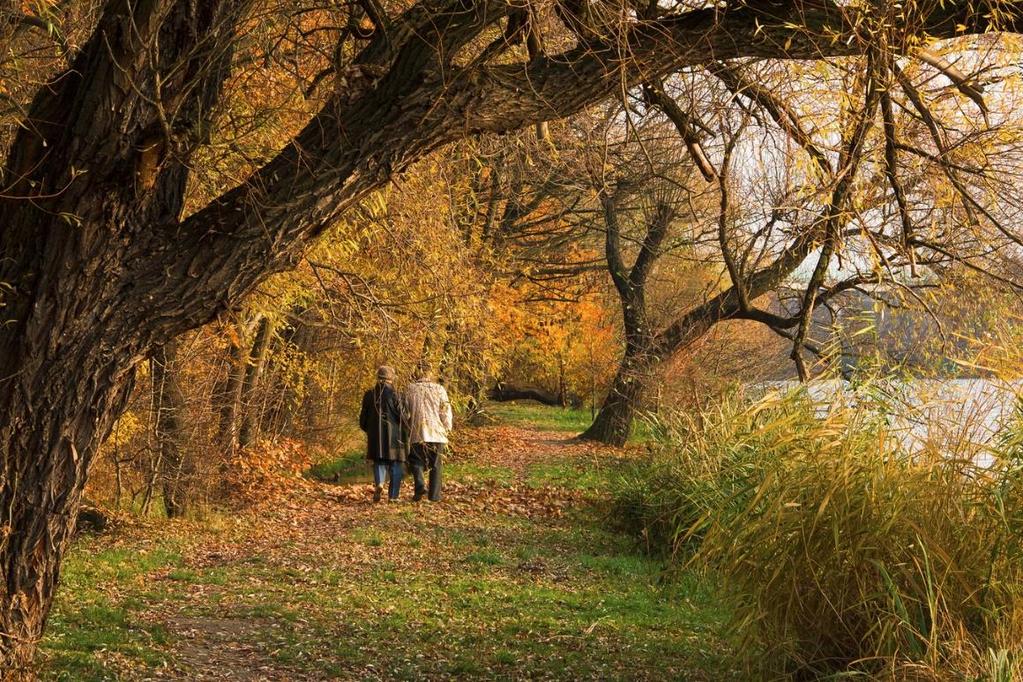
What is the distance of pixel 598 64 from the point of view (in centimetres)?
582

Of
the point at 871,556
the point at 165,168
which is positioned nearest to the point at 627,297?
the point at 871,556

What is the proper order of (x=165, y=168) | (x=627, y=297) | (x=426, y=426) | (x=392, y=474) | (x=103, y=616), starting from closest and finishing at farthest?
1. (x=165, y=168)
2. (x=103, y=616)
3. (x=426, y=426)
4. (x=392, y=474)
5. (x=627, y=297)

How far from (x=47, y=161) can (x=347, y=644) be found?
4.07 metres

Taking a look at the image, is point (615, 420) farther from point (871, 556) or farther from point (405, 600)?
point (871, 556)

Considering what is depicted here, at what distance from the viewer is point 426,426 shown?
51.4 feet

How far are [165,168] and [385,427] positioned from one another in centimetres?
1021

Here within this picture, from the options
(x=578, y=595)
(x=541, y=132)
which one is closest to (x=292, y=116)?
(x=541, y=132)

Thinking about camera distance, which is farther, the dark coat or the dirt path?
the dark coat

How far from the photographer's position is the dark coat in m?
15.9

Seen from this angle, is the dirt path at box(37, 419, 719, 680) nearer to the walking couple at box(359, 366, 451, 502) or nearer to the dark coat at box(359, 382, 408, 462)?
the walking couple at box(359, 366, 451, 502)

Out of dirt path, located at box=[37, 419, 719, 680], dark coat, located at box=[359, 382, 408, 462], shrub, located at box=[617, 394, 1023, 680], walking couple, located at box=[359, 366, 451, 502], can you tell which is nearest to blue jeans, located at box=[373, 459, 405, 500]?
walking couple, located at box=[359, 366, 451, 502]

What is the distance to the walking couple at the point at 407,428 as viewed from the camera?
15719 mm

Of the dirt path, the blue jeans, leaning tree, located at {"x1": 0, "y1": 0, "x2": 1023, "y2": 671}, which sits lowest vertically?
the dirt path

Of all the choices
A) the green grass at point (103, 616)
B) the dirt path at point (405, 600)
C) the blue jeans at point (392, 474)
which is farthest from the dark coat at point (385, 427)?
the green grass at point (103, 616)
